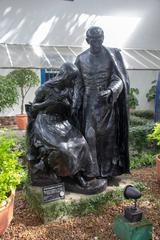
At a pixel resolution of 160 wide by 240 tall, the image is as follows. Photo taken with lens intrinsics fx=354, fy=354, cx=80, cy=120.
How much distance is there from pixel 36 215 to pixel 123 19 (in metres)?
10.7

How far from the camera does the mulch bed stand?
375cm

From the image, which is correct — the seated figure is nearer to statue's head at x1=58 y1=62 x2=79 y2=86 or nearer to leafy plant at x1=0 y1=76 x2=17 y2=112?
statue's head at x1=58 y1=62 x2=79 y2=86

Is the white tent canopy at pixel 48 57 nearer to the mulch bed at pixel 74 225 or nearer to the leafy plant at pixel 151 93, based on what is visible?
the leafy plant at pixel 151 93

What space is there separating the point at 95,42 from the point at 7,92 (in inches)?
247

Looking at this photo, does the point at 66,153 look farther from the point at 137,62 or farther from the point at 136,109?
the point at 136,109

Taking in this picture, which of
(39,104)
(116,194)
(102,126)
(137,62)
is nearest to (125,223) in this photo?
(116,194)

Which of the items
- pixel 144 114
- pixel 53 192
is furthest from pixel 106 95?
pixel 144 114

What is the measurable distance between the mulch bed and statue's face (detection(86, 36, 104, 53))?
197 cm

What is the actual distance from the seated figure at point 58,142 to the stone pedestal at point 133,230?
74cm

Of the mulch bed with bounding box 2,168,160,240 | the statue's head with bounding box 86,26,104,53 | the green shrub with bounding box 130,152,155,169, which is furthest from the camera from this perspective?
the green shrub with bounding box 130,152,155,169

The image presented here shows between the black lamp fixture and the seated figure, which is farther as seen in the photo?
the seated figure

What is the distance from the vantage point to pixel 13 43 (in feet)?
39.8

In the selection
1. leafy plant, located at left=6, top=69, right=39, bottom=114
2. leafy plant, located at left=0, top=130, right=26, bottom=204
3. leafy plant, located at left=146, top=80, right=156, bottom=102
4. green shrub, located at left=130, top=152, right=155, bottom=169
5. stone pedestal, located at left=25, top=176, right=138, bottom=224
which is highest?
leafy plant, located at left=6, top=69, right=39, bottom=114

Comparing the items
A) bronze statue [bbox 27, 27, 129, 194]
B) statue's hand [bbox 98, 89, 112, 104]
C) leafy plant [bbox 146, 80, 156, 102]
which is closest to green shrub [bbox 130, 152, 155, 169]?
bronze statue [bbox 27, 27, 129, 194]
